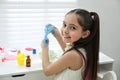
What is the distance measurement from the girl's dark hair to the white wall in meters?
1.10

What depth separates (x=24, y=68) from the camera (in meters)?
1.80

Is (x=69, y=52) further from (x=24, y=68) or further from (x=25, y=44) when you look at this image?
(x=25, y=44)

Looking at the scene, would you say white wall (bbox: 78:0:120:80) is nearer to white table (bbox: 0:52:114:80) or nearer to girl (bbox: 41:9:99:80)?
white table (bbox: 0:52:114:80)

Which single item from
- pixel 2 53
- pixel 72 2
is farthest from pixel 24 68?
pixel 72 2

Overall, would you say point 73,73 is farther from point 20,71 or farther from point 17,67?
point 17,67

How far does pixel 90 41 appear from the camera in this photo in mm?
1370

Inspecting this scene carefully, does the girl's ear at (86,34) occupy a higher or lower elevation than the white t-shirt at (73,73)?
higher

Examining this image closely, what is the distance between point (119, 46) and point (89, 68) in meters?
1.54

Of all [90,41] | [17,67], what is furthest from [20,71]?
[90,41]

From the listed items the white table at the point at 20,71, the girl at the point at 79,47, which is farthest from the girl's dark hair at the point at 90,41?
the white table at the point at 20,71

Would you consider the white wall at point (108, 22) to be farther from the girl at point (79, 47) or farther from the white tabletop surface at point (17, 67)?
the girl at point (79, 47)

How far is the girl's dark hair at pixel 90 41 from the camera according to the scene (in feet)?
4.37

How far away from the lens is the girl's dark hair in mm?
1332

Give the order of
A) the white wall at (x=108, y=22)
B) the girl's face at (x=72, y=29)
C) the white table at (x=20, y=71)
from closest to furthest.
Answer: the girl's face at (x=72, y=29) < the white table at (x=20, y=71) < the white wall at (x=108, y=22)
